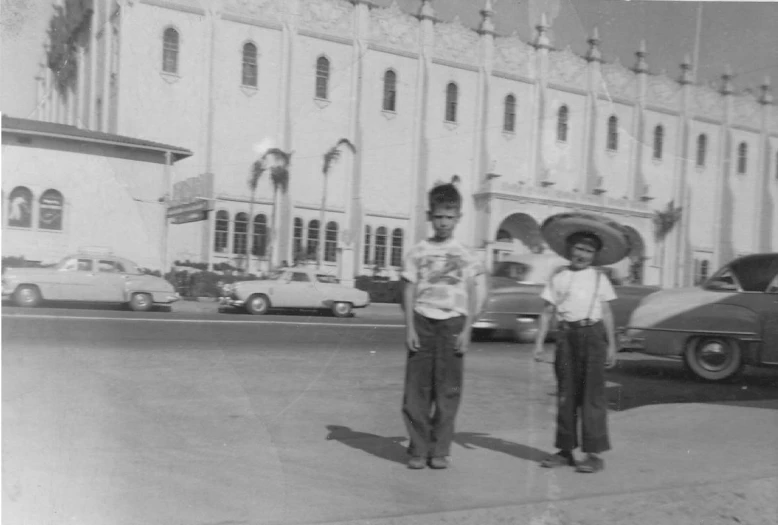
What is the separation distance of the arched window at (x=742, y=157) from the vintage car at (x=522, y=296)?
130cm

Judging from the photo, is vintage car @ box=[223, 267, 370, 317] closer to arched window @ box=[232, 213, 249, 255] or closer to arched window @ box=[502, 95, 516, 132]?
arched window @ box=[232, 213, 249, 255]

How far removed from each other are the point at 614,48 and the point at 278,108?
2586 millimetres

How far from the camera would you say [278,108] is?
515 cm

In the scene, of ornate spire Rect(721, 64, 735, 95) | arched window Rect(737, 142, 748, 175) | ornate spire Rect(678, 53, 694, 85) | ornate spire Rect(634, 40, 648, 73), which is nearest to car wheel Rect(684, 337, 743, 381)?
arched window Rect(737, 142, 748, 175)

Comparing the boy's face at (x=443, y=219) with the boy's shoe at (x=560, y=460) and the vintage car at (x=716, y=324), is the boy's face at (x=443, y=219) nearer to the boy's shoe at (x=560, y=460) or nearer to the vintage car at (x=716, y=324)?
the boy's shoe at (x=560, y=460)

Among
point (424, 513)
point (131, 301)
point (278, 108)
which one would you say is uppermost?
point (278, 108)

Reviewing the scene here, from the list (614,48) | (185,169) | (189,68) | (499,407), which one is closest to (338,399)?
(499,407)

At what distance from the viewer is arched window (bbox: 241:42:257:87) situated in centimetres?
511

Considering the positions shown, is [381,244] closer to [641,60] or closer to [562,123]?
[562,123]

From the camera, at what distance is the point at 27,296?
4668mm

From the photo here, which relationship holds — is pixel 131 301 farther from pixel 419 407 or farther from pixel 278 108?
pixel 419 407

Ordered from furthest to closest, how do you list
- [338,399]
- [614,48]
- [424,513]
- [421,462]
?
[338,399], [614,48], [421,462], [424,513]

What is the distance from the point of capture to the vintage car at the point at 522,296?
5.79 meters

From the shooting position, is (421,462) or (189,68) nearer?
(421,462)
